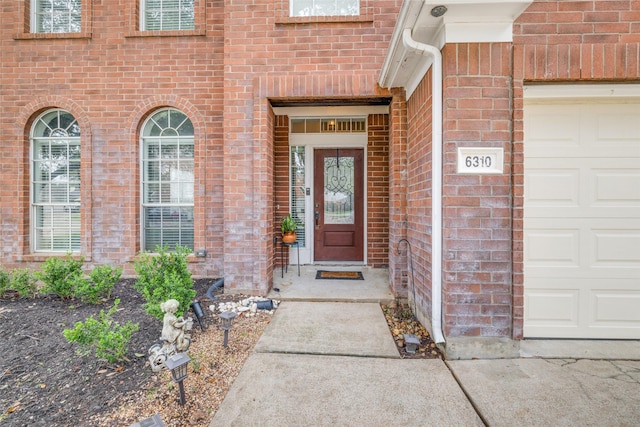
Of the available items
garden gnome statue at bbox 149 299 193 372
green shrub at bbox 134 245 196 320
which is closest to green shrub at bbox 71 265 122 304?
green shrub at bbox 134 245 196 320

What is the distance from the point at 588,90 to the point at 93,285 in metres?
5.61

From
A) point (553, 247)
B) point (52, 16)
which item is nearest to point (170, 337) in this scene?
point (553, 247)

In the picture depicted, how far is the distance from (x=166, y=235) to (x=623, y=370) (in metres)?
5.66

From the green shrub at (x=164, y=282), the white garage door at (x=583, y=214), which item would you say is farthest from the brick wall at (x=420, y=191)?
the green shrub at (x=164, y=282)

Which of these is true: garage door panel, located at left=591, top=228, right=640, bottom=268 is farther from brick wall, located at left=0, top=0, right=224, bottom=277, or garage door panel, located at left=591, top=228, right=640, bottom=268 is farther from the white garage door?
brick wall, located at left=0, top=0, right=224, bottom=277

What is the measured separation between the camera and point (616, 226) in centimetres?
278

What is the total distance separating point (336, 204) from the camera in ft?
18.2

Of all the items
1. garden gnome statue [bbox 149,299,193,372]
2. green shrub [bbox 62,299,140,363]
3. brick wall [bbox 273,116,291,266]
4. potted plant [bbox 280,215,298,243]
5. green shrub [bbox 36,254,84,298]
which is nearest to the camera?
green shrub [bbox 62,299,140,363]

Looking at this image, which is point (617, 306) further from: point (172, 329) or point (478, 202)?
point (172, 329)

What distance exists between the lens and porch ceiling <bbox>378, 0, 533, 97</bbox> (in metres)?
2.36

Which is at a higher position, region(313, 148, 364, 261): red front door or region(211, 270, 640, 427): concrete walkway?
region(313, 148, 364, 261): red front door

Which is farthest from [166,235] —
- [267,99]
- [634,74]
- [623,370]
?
[634,74]

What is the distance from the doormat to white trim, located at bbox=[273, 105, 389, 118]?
2.61m

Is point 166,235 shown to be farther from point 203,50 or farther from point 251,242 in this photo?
point 203,50
